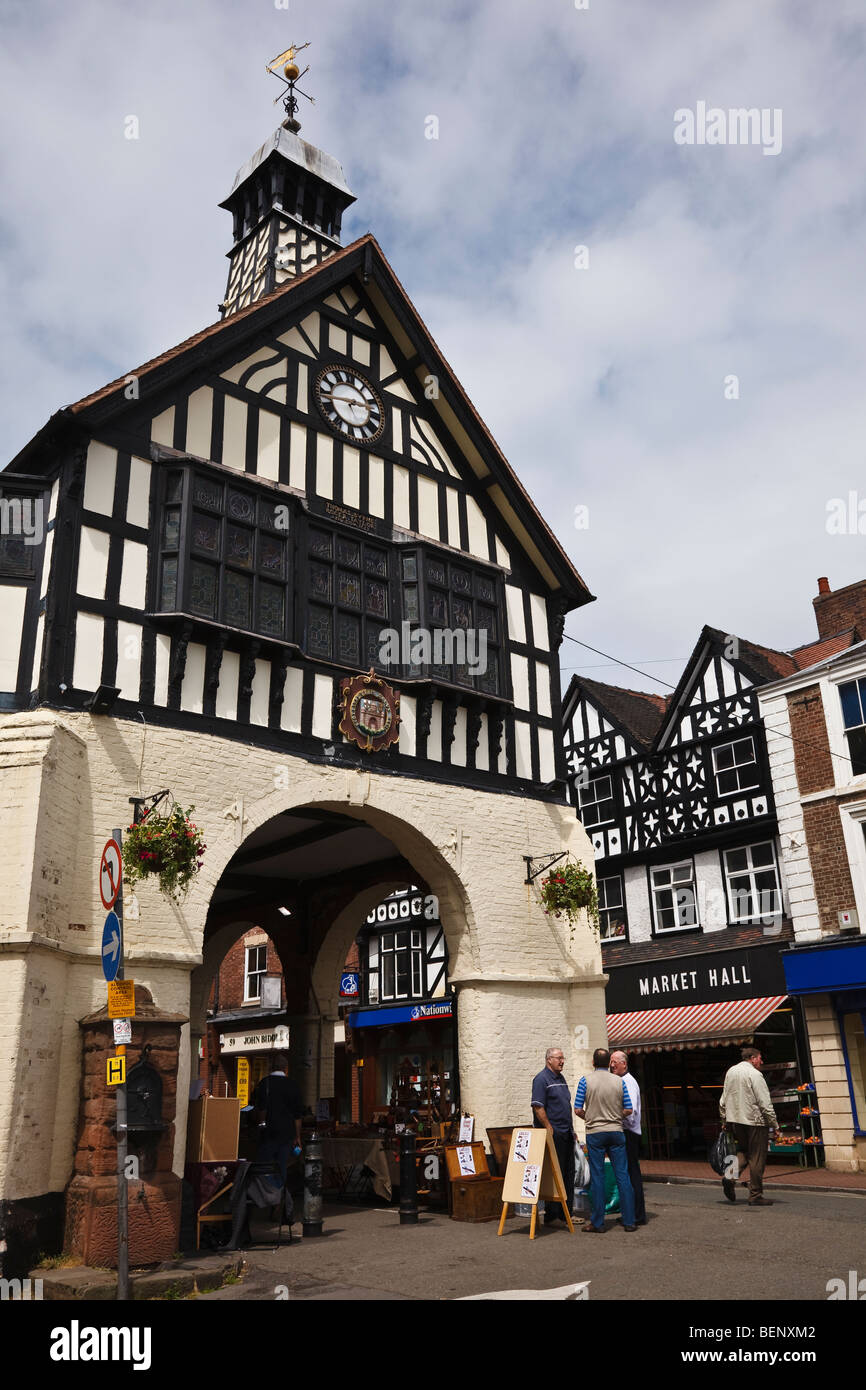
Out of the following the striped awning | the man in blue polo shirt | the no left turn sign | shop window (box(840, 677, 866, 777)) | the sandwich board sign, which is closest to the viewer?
the no left turn sign

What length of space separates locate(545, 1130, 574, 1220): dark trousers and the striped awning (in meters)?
9.18

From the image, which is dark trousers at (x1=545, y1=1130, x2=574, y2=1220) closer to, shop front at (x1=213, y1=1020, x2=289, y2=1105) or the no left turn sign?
the no left turn sign

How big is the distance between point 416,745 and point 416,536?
2753 mm

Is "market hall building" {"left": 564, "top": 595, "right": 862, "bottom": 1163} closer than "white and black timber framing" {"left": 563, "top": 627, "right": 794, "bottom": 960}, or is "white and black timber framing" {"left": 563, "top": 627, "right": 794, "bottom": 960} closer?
"market hall building" {"left": 564, "top": 595, "right": 862, "bottom": 1163}

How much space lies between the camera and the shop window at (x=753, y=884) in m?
20.8

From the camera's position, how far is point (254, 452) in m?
12.6

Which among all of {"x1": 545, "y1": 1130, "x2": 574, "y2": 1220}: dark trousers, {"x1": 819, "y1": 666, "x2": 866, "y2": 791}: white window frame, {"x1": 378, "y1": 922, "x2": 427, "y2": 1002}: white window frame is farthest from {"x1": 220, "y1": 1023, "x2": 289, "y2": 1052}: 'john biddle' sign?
{"x1": 545, "y1": 1130, "x2": 574, "y2": 1220}: dark trousers

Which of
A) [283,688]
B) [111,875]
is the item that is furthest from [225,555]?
[111,875]

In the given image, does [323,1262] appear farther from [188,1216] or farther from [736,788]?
[736,788]

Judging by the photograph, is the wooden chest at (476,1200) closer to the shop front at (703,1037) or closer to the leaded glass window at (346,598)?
the leaded glass window at (346,598)

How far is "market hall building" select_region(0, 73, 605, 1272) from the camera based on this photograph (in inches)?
373

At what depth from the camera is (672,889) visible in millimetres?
22984

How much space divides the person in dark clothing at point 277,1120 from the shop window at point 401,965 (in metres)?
18.2

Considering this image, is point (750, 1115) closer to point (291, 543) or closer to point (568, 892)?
point (568, 892)
